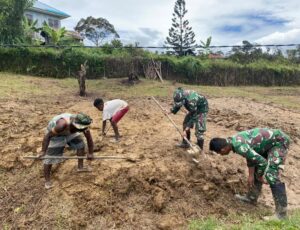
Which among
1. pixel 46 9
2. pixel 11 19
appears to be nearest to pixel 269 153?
pixel 11 19

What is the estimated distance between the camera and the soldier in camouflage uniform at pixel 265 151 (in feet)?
15.3

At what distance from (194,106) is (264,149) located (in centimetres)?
191

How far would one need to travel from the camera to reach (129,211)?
5012mm

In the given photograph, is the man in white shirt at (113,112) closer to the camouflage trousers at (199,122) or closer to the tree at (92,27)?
the camouflage trousers at (199,122)

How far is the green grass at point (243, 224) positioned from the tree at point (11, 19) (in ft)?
55.5

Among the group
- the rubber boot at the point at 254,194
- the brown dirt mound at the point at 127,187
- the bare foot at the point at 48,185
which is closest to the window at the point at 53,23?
the brown dirt mound at the point at 127,187

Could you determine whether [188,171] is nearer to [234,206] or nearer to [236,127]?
[234,206]

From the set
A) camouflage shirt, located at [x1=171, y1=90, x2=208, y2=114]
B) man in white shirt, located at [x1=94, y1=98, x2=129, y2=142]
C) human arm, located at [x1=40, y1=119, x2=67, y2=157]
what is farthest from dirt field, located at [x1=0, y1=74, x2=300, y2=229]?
camouflage shirt, located at [x1=171, y1=90, x2=208, y2=114]

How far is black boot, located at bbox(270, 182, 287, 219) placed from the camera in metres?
4.75

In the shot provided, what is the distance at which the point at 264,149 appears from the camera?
4926 millimetres

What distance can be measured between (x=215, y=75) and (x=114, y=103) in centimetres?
1446

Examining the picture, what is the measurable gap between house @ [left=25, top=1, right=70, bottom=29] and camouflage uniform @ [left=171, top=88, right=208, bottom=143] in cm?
2411

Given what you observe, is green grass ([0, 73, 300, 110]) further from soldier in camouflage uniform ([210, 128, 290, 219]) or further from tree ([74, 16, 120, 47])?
tree ([74, 16, 120, 47])

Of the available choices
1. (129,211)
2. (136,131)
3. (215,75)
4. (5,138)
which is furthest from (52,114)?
(215,75)
